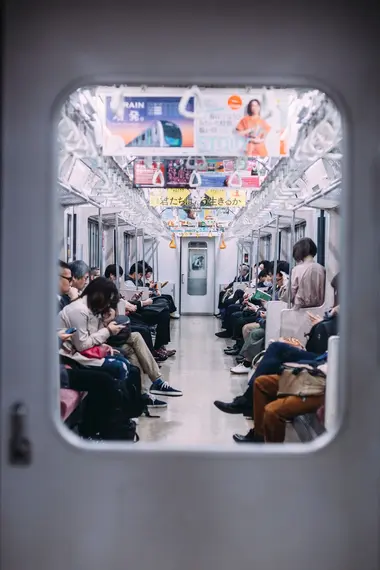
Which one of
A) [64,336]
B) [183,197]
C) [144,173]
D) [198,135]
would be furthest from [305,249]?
[183,197]

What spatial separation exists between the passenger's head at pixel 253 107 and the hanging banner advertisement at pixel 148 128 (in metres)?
0.61

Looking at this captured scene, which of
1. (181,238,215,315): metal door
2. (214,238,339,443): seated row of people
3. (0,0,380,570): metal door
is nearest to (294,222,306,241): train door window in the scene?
(214,238,339,443): seated row of people

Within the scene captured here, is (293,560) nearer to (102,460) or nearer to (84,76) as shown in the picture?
(102,460)

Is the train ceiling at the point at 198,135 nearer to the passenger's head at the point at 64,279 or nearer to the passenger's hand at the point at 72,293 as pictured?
the passenger's head at the point at 64,279

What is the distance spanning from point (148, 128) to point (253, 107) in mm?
1002

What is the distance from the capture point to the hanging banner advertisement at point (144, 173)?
7809mm

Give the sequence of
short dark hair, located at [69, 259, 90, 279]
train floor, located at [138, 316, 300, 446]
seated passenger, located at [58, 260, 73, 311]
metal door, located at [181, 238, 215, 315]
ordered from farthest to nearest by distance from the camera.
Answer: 1. metal door, located at [181, 238, 215, 315]
2. short dark hair, located at [69, 259, 90, 279]
3. seated passenger, located at [58, 260, 73, 311]
4. train floor, located at [138, 316, 300, 446]

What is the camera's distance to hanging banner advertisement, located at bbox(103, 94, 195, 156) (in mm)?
5129

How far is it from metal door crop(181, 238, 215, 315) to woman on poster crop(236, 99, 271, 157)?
14.6 metres

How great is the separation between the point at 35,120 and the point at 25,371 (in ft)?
2.37

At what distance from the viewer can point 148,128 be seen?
5309 mm

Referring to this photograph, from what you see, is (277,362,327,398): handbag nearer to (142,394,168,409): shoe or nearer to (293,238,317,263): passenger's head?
(293,238,317,263): passenger's head

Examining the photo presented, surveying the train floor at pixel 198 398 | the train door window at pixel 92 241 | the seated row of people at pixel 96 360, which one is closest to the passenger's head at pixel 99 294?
the seated row of people at pixel 96 360

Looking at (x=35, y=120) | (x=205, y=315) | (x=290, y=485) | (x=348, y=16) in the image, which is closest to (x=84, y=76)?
(x=35, y=120)
